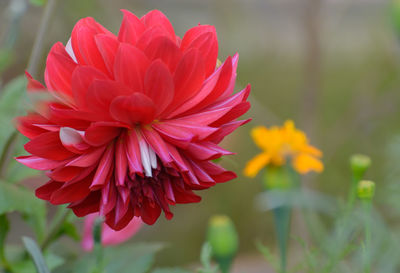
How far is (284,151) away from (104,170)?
0.68 ft

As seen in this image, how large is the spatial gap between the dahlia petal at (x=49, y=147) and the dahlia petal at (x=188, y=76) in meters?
0.06

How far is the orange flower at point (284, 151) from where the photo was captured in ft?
1.21

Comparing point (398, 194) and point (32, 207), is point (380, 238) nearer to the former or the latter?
point (398, 194)

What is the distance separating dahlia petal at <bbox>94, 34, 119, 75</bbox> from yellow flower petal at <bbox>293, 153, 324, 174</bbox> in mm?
215

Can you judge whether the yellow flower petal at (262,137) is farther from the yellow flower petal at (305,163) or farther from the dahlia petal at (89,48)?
the dahlia petal at (89,48)

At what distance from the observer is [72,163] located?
0.62 ft

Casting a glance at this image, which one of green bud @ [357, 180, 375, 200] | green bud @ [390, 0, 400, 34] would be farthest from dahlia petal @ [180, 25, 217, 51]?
green bud @ [390, 0, 400, 34]

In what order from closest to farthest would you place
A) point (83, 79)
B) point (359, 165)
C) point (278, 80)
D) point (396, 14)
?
point (83, 79) < point (359, 165) < point (396, 14) < point (278, 80)

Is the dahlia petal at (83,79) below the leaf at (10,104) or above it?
above

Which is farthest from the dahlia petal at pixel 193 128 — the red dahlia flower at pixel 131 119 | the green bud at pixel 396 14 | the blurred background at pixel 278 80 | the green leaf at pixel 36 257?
the blurred background at pixel 278 80

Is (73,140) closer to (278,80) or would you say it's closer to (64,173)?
(64,173)

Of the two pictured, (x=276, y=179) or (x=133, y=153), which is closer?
(x=133, y=153)

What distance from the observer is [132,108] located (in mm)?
195

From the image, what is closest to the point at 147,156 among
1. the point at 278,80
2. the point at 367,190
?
the point at 367,190
